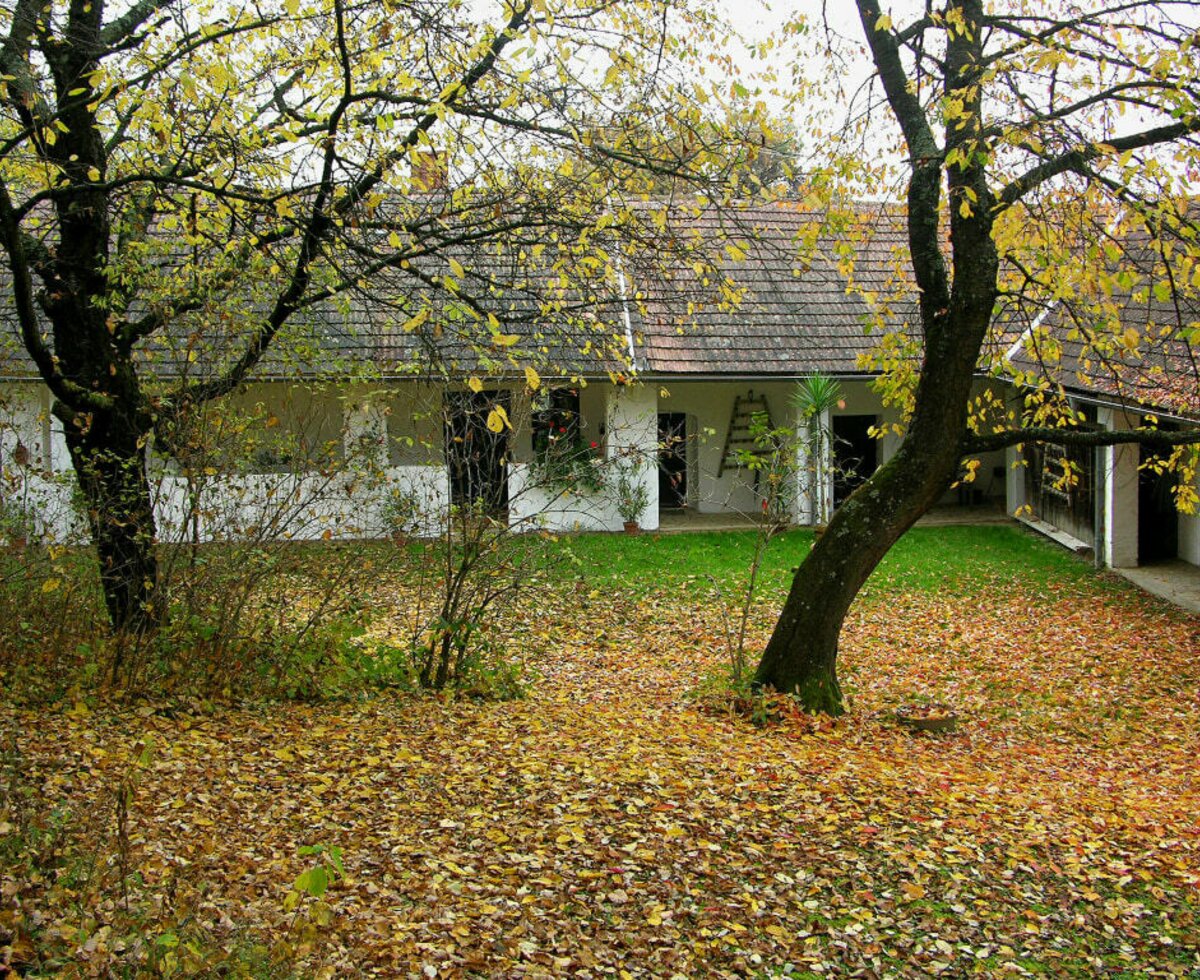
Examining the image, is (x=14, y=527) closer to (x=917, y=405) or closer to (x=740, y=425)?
(x=917, y=405)

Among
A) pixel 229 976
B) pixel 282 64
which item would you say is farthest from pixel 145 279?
pixel 229 976

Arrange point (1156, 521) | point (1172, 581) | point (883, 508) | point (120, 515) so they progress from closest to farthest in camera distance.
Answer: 1. point (120, 515)
2. point (883, 508)
3. point (1172, 581)
4. point (1156, 521)

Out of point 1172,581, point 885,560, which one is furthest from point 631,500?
point 1172,581

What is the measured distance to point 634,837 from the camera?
546cm

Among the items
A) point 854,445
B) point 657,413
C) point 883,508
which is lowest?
point 883,508

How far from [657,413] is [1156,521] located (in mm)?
8367

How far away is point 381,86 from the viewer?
6758mm

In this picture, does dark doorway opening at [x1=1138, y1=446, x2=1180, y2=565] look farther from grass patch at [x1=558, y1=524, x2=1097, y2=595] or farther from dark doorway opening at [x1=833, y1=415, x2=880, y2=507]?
dark doorway opening at [x1=833, y1=415, x2=880, y2=507]

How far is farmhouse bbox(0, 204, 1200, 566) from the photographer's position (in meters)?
7.84

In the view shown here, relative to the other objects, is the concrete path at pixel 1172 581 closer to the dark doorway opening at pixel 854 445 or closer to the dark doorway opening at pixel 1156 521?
the dark doorway opening at pixel 1156 521

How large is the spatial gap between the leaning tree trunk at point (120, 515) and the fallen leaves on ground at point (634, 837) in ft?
2.99

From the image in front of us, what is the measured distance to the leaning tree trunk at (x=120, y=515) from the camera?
22.8ft

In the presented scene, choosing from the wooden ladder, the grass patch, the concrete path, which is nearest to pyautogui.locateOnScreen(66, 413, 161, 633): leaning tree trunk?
the grass patch

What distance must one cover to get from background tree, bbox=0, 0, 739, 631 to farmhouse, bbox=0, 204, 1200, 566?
0.34m
